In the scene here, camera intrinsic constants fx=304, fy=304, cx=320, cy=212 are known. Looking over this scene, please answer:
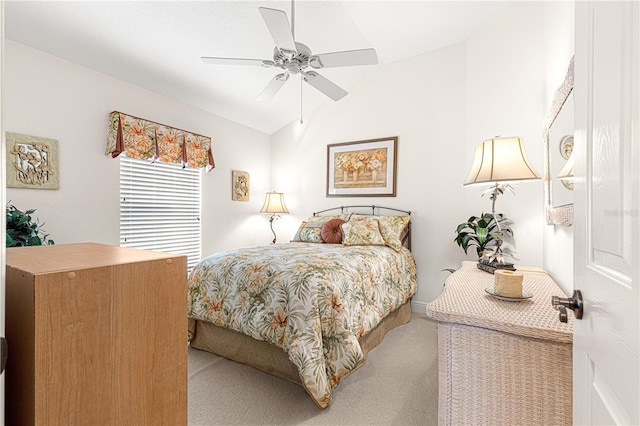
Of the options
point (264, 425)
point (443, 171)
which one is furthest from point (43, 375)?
point (443, 171)

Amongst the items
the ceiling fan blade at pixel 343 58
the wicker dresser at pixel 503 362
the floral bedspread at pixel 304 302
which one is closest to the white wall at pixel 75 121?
the floral bedspread at pixel 304 302

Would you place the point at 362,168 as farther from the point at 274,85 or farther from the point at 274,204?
the point at 274,85

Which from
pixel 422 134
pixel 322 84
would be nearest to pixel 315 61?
pixel 322 84

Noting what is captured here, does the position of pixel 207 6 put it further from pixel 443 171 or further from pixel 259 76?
pixel 443 171

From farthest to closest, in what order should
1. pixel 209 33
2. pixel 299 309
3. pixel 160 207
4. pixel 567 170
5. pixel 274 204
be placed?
pixel 274 204 < pixel 160 207 < pixel 209 33 < pixel 299 309 < pixel 567 170

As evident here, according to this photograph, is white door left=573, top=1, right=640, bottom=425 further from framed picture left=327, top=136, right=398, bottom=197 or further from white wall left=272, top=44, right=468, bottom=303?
framed picture left=327, top=136, right=398, bottom=197

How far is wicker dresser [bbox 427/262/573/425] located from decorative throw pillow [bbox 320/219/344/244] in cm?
226

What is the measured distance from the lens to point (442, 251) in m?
3.48

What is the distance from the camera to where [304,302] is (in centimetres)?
189

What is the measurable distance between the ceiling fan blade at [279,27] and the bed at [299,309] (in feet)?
4.92

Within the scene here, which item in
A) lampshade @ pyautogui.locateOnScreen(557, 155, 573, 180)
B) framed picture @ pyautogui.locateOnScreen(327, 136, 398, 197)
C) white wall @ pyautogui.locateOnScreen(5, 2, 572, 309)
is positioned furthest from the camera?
framed picture @ pyautogui.locateOnScreen(327, 136, 398, 197)

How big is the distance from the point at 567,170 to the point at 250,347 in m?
2.26

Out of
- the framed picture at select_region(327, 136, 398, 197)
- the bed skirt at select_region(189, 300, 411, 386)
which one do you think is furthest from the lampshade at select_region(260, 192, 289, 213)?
the bed skirt at select_region(189, 300, 411, 386)

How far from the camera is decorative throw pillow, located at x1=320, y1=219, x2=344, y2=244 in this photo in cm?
353
